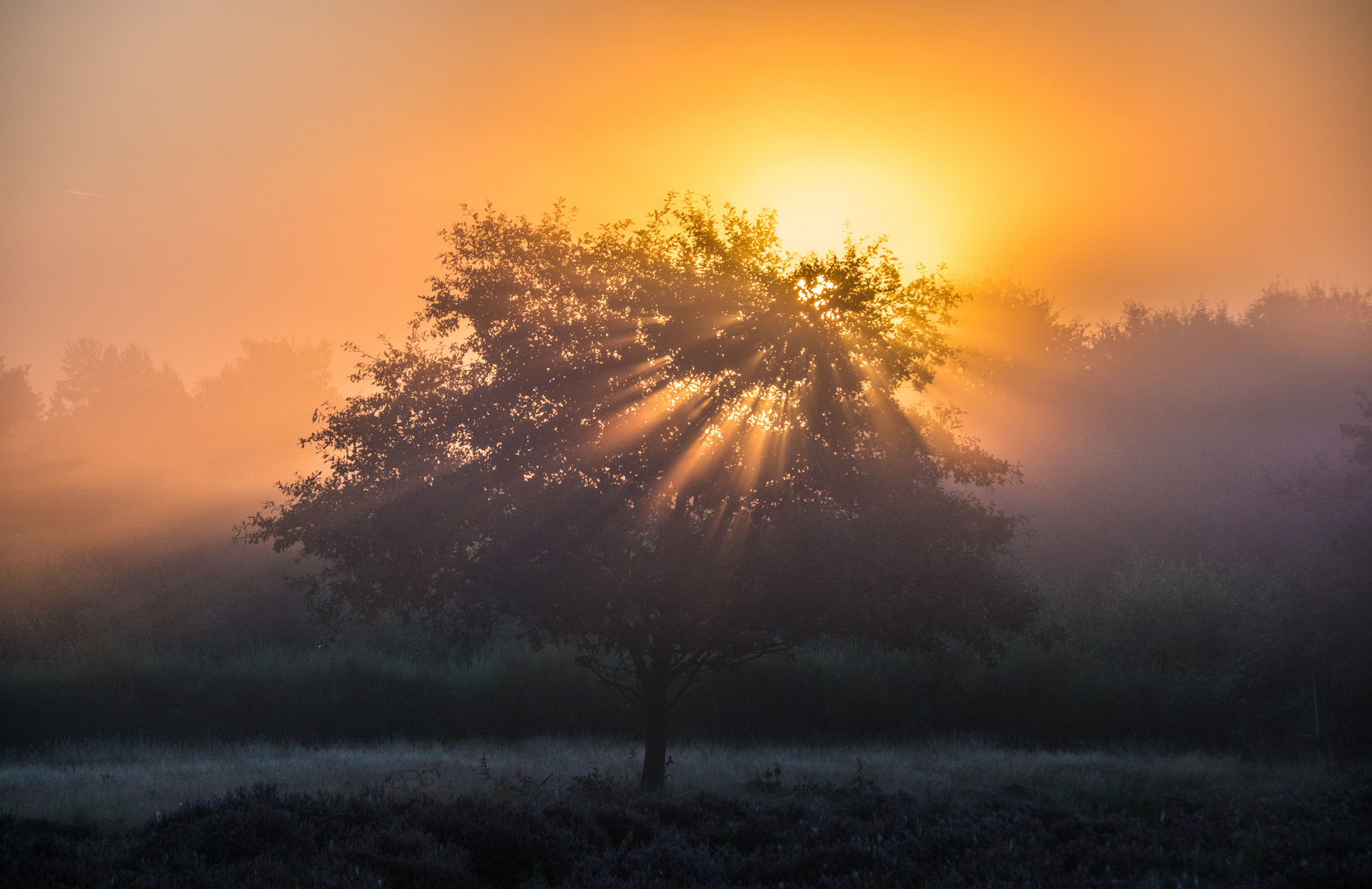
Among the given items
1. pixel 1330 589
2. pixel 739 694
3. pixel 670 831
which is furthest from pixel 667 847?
pixel 739 694

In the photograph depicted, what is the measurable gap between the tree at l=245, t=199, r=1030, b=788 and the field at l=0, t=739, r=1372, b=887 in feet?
10.7

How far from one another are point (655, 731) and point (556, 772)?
4.67m

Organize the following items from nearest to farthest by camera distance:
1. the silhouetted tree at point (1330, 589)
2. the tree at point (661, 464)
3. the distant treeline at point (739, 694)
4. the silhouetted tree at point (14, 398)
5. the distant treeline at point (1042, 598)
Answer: the tree at point (661, 464) < the silhouetted tree at point (1330, 589) < the distant treeline at point (1042, 598) < the distant treeline at point (739, 694) < the silhouetted tree at point (14, 398)

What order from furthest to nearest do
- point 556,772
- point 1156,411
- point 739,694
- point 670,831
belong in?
point 1156,411
point 739,694
point 556,772
point 670,831

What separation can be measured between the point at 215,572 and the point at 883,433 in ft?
149

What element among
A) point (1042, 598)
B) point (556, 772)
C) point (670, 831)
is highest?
point (1042, 598)

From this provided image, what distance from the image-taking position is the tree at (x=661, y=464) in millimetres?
15352

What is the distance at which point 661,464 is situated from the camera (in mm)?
16516

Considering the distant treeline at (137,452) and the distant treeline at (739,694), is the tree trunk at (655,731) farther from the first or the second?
the distant treeline at (137,452)

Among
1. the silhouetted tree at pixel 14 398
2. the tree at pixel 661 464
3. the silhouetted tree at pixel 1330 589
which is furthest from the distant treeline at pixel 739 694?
the silhouetted tree at pixel 14 398

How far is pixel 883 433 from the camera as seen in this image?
17.4 metres

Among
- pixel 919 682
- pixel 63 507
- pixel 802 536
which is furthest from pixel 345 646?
pixel 63 507

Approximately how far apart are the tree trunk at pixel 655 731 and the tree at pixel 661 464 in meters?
0.04

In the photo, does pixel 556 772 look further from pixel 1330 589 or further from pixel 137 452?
pixel 137 452
